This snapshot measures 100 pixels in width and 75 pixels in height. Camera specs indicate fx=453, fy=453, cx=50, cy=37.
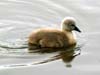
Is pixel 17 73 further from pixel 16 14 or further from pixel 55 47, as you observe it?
pixel 16 14

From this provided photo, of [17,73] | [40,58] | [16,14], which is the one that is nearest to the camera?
[17,73]

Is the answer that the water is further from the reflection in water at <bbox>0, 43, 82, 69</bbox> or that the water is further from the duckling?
the duckling

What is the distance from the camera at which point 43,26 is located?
717 cm

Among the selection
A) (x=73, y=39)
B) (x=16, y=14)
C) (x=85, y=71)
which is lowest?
(x=85, y=71)

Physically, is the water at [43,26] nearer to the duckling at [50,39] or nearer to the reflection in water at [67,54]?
the reflection in water at [67,54]

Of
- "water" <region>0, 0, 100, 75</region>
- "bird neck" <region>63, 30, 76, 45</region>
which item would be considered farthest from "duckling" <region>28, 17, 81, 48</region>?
"water" <region>0, 0, 100, 75</region>

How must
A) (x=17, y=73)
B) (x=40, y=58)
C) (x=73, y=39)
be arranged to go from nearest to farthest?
1. (x=17, y=73)
2. (x=40, y=58)
3. (x=73, y=39)

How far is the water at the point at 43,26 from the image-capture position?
6121 millimetres

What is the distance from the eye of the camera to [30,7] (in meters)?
7.93

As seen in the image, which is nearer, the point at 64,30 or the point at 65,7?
the point at 64,30

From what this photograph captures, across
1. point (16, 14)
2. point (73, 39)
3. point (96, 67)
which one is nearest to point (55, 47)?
point (73, 39)

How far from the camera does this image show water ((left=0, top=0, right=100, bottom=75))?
6121mm

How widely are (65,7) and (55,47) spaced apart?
60.0 inches

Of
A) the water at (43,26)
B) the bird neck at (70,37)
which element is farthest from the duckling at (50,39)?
the water at (43,26)
